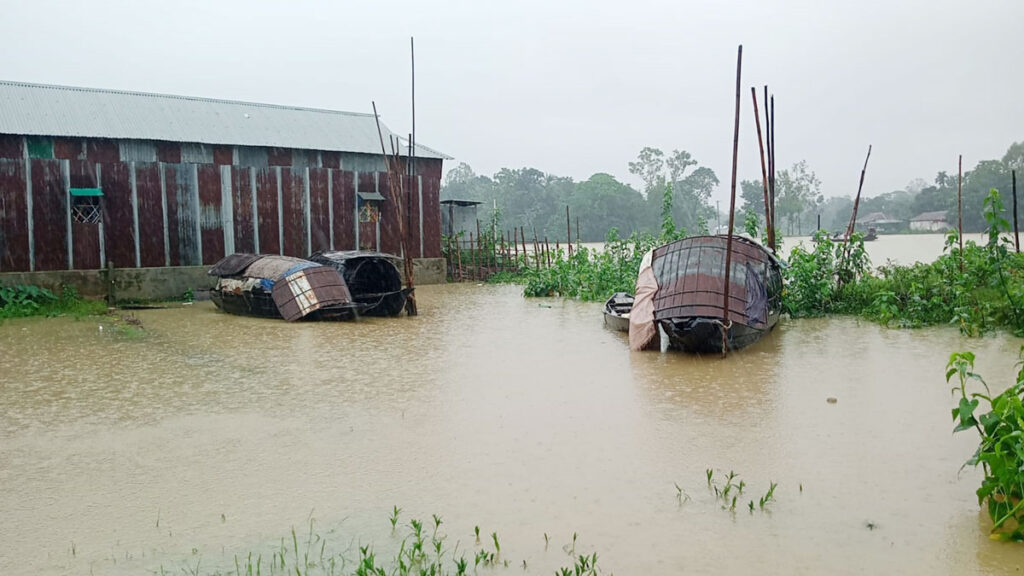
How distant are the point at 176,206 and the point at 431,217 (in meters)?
6.03

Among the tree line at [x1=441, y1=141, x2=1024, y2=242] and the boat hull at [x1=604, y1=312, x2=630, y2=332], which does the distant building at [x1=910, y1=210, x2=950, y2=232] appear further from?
the boat hull at [x1=604, y1=312, x2=630, y2=332]

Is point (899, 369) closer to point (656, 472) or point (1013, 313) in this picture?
point (1013, 313)

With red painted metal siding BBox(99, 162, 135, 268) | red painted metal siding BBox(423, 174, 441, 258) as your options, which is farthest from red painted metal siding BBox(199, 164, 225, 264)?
red painted metal siding BBox(423, 174, 441, 258)

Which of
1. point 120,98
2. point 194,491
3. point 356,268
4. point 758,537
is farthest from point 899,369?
point 120,98

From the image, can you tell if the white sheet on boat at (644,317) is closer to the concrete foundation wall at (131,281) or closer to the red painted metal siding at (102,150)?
the concrete foundation wall at (131,281)

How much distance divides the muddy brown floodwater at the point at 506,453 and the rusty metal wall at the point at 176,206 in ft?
19.2

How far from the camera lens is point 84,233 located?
1516cm

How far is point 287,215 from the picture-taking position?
1736 centimetres

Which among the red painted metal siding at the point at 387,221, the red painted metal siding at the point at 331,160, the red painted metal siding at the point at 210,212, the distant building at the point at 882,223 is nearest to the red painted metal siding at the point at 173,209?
the red painted metal siding at the point at 210,212

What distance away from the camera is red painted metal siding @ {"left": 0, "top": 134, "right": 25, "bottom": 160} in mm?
14477

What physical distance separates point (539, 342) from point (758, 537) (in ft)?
21.3

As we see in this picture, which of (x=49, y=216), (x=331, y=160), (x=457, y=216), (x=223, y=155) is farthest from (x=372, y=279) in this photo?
(x=457, y=216)

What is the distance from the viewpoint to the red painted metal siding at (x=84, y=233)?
15078 mm

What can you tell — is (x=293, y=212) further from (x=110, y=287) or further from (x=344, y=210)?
(x=110, y=287)
